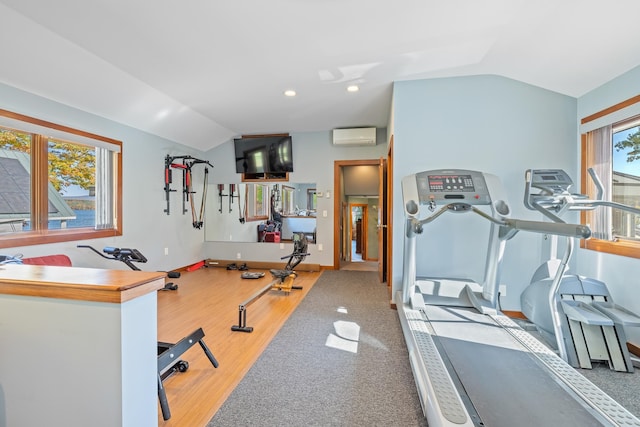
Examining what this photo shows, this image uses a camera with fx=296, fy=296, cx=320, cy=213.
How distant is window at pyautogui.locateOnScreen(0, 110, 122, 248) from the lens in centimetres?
306

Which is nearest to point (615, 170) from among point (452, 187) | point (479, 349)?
point (452, 187)

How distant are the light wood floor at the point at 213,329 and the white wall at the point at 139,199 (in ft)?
2.20

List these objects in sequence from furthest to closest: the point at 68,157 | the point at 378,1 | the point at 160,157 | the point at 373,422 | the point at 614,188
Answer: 1. the point at 160,157
2. the point at 68,157
3. the point at 614,188
4. the point at 378,1
5. the point at 373,422

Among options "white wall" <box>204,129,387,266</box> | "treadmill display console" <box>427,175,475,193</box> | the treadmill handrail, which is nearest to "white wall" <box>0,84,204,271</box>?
"white wall" <box>204,129,387,266</box>

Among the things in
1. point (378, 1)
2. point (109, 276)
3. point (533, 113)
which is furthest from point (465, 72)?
point (109, 276)

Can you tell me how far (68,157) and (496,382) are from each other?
4.90 metres

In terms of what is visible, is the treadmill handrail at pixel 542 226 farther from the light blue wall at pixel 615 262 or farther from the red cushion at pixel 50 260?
the red cushion at pixel 50 260

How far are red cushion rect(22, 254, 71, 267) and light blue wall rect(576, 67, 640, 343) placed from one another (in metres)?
5.46

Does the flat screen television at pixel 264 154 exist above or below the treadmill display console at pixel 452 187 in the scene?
above

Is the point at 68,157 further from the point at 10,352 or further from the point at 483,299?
the point at 483,299

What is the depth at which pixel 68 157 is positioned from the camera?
145 inches

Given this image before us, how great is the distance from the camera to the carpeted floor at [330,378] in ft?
5.68

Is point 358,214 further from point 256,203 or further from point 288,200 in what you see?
point 256,203

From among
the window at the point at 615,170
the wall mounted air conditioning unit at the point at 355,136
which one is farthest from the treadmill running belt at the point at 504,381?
the wall mounted air conditioning unit at the point at 355,136
